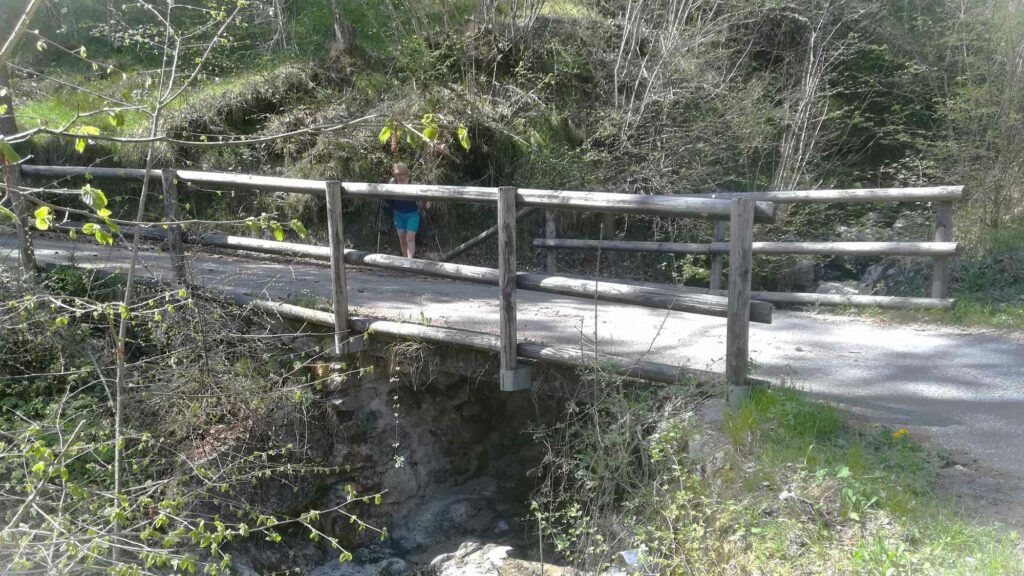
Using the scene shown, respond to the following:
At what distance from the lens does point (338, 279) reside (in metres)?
6.38

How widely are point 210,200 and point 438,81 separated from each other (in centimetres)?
407

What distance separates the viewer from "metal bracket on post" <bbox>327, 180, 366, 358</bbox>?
6281mm

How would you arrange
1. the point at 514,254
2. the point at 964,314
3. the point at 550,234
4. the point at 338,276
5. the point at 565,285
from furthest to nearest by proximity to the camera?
1. the point at 550,234
2. the point at 964,314
3. the point at 338,276
4. the point at 514,254
5. the point at 565,285

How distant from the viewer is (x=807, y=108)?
13.1 meters

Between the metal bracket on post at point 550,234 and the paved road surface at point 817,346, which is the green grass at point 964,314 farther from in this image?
the metal bracket on post at point 550,234

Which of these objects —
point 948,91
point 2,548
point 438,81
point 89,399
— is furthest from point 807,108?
point 2,548

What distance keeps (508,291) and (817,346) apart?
9.33 ft

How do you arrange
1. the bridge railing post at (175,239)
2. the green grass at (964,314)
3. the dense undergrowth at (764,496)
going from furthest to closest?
the green grass at (964,314)
the bridge railing post at (175,239)
the dense undergrowth at (764,496)

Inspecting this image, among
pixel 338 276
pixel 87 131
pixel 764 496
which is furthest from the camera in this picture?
pixel 338 276

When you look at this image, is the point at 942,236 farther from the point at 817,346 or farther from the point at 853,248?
the point at 817,346

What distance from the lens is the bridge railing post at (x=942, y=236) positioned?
24.8ft

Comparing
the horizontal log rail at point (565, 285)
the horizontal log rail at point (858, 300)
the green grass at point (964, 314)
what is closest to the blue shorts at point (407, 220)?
the horizontal log rail at point (858, 300)

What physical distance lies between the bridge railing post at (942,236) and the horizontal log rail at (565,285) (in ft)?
11.0

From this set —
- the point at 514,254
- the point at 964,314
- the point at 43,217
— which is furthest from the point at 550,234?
Answer: the point at 43,217
